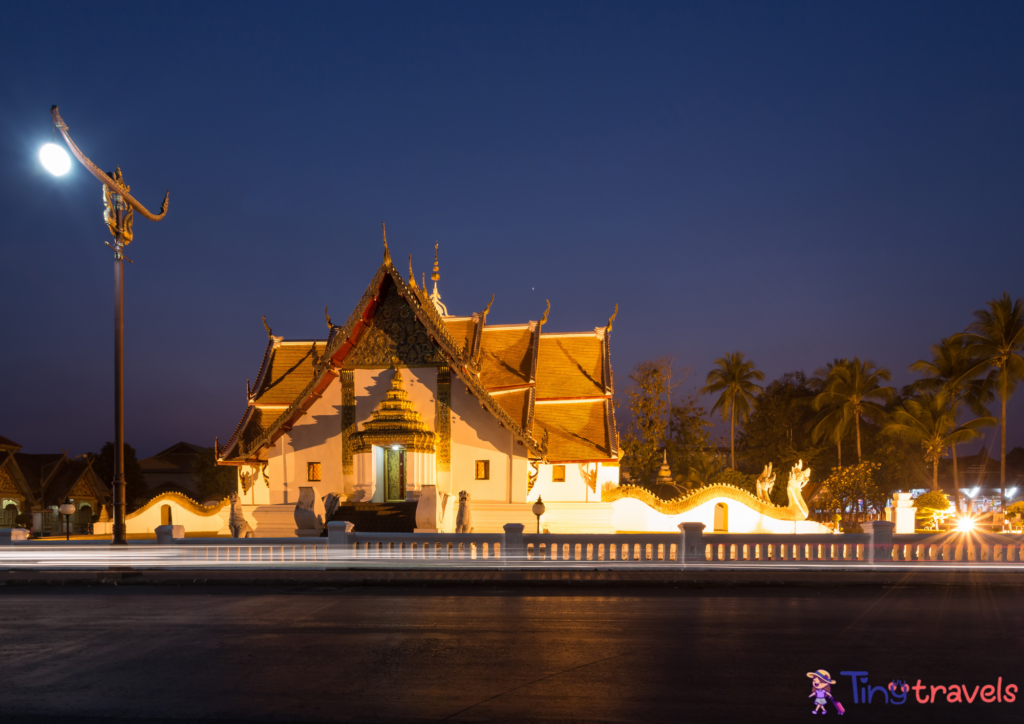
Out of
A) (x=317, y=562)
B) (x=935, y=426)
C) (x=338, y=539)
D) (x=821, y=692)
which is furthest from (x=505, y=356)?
(x=935, y=426)

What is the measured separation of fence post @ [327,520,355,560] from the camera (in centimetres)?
1612

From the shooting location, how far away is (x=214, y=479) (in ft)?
187

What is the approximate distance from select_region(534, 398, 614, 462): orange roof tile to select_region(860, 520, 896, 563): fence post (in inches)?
473

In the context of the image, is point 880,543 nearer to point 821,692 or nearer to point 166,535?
point 821,692

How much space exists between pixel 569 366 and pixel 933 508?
58.4 ft

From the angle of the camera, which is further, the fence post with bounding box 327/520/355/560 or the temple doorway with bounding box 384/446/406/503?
the temple doorway with bounding box 384/446/406/503

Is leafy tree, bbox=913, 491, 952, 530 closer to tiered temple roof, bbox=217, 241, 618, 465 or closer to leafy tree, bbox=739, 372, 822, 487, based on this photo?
tiered temple roof, bbox=217, 241, 618, 465

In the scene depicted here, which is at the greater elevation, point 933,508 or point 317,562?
point 317,562

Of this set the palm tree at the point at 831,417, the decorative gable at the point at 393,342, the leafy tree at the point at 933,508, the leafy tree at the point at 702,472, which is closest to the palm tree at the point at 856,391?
the palm tree at the point at 831,417

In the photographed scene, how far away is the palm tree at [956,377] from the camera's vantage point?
40656mm

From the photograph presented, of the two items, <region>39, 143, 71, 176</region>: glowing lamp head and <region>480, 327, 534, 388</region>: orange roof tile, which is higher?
<region>39, 143, 71, 176</region>: glowing lamp head

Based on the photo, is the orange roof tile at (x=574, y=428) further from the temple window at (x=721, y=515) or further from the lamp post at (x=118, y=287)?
the lamp post at (x=118, y=287)

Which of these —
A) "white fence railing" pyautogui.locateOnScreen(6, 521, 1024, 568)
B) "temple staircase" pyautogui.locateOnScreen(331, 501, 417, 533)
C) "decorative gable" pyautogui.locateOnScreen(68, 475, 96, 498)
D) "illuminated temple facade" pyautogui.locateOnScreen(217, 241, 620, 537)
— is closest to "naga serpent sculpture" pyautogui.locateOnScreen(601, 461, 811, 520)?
"illuminated temple facade" pyautogui.locateOnScreen(217, 241, 620, 537)

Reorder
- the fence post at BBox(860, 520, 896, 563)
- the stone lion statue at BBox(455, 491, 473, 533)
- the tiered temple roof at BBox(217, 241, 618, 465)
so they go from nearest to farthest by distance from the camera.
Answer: the fence post at BBox(860, 520, 896, 563) < the stone lion statue at BBox(455, 491, 473, 533) < the tiered temple roof at BBox(217, 241, 618, 465)
